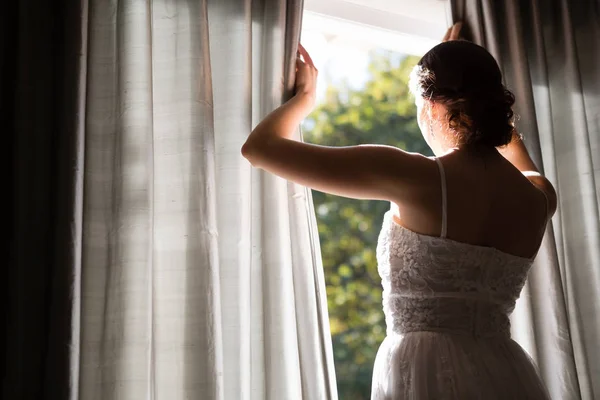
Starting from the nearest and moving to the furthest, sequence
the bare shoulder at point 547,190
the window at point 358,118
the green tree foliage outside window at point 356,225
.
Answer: the bare shoulder at point 547,190 → the window at point 358,118 → the green tree foliage outside window at point 356,225

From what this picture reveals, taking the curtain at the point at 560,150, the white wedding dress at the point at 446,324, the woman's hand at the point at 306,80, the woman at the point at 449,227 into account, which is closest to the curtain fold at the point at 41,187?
the woman at the point at 449,227

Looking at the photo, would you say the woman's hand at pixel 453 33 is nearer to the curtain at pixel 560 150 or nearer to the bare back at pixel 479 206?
the curtain at pixel 560 150

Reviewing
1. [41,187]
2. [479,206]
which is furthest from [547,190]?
[41,187]

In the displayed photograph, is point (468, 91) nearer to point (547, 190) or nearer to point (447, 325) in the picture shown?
point (547, 190)

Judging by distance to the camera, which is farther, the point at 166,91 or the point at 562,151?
the point at 562,151

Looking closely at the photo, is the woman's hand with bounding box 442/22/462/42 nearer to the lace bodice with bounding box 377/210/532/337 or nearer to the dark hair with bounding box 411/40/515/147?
the dark hair with bounding box 411/40/515/147

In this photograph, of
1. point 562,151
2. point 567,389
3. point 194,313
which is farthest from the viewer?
point 562,151

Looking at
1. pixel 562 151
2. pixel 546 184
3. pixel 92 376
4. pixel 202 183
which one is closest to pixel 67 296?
pixel 92 376

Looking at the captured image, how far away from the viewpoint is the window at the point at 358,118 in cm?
197

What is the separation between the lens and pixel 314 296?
4.72 feet

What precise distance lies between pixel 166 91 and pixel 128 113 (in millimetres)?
103

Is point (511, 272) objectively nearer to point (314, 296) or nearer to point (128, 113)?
point (314, 296)

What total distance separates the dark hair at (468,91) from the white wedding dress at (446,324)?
11 cm

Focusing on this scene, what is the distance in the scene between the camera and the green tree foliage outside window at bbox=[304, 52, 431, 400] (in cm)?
307
